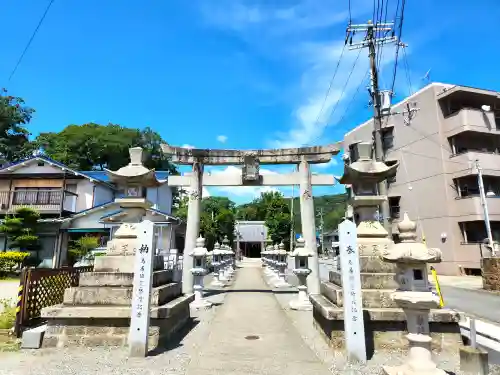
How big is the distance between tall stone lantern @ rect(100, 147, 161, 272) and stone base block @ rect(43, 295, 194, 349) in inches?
43.7

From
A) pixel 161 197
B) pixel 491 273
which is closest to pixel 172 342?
pixel 491 273

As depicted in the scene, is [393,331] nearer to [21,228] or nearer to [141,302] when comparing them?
[141,302]

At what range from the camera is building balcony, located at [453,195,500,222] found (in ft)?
67.7

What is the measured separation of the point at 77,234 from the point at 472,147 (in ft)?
99.7

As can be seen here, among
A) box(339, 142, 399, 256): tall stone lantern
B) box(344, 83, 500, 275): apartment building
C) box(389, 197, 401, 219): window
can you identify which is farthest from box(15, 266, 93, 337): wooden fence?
box(389, 197, 401, 219): window

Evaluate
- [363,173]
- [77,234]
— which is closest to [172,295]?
[363,173]

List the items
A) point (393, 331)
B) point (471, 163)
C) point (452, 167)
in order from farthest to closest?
point (452, 167) → point (471, 163) → point (393, 331)

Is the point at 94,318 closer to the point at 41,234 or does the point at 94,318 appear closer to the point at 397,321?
the point at 397,321

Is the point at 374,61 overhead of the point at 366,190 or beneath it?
overhead

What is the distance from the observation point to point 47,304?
24.3 feet

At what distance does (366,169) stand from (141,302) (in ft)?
17.3

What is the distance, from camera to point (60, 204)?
76.6ft

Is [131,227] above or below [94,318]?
above

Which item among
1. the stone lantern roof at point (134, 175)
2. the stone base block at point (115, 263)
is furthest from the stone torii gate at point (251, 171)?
the stone base block at point (115, 263)
